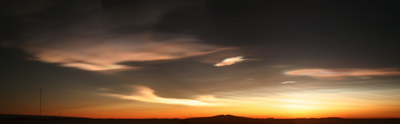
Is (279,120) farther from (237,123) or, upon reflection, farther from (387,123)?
(387,123)

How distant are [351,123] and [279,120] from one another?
8017cm

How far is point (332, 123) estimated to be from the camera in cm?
14062

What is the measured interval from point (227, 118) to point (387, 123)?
10749cm

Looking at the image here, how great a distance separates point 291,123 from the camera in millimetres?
70000

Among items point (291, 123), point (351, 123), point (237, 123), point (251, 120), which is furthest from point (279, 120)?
point (351, 123)

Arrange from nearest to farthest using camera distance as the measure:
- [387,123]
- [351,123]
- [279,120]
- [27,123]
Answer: [279,120], [27,123], [387,123], [351,123]

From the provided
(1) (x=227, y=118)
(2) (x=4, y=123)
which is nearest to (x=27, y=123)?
(2) (x=4, y=123)

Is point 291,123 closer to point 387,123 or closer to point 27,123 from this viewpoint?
point 27,123

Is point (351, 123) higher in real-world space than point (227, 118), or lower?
lower

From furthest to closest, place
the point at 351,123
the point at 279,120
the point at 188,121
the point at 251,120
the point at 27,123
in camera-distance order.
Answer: the point at 351,123, the point at 27,123, the point at 279,120, the point at 251,120, the point at 188,121

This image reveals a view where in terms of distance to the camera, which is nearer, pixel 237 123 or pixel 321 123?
pixel 237 123

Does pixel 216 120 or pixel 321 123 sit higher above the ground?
Answer: pixel 216 120

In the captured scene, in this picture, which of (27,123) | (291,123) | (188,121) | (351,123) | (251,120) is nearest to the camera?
(188,121)

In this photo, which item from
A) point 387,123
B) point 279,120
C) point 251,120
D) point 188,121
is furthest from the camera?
point 387,123
